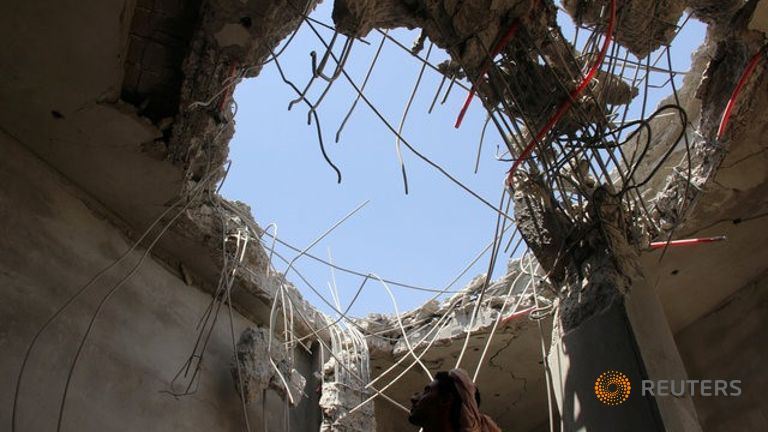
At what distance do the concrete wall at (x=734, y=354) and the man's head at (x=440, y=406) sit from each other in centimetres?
262

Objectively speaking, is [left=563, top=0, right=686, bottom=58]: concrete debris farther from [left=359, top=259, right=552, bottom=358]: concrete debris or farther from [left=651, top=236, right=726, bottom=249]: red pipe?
[left=359, top=259, right=552, bottom=358]: concrete debris

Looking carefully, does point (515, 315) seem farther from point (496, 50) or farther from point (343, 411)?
point (496, 50)

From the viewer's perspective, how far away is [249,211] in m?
4.44

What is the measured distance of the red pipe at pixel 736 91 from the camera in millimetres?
3410

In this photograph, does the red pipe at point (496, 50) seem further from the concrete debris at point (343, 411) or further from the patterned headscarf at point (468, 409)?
the concrete debris at point (343, 411)

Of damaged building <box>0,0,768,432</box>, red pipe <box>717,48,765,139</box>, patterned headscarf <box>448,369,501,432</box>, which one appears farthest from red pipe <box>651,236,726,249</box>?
patterned headscarf <box>448,369,501,432</box>

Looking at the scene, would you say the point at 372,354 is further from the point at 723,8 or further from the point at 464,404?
the point at 723,8

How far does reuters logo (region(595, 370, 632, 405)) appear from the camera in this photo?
2623mm

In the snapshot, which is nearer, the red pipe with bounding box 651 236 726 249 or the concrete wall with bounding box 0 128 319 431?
the concrete wall with bounding box 0 128 319 431

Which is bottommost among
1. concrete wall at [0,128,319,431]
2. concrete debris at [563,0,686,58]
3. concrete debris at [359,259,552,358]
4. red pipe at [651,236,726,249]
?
concrete wall at [0,128,319,431]

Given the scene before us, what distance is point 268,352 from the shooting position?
161 inches

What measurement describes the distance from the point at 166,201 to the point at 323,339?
1.65 m

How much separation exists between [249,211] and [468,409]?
244 cm

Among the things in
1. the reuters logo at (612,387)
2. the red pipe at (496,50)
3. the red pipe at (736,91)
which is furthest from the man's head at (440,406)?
the red pipe at (736,91)
